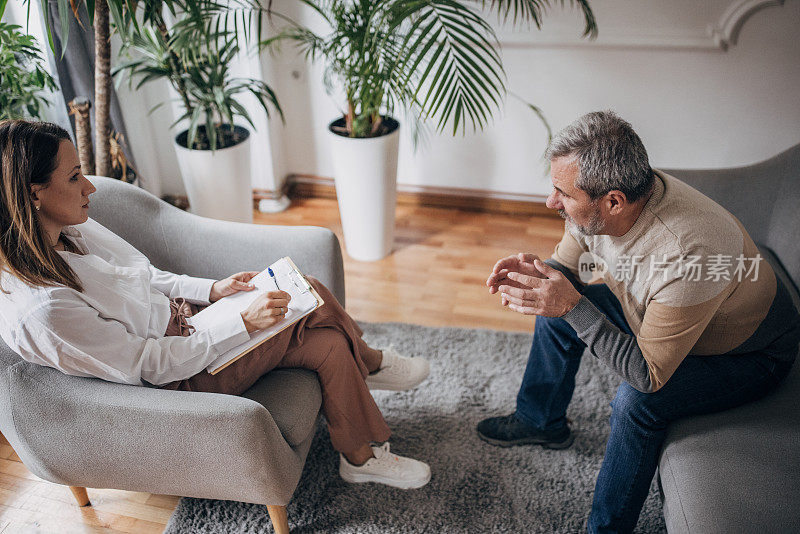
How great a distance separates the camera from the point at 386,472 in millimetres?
1605

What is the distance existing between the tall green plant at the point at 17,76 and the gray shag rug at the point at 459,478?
51.7 inches

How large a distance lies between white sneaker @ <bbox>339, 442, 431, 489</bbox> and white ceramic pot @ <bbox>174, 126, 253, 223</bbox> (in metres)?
1.30

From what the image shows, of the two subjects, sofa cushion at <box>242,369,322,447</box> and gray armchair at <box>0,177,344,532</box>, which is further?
sofa cushion at <box>242,369,322,447</box>

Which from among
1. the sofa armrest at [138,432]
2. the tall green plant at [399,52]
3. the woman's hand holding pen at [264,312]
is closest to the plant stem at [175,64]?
the tall green plant at [399,52]

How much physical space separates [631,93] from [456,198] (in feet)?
3.00

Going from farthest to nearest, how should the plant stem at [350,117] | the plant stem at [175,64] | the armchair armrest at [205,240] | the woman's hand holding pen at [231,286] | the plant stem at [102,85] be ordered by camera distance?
1. the plant stem at [350,117]
2. the plant stem at [175,64]
3. the plant stem at [102,85]
4. the armchair armrest at [205,240]
5. the woman's hand holding pen at [231,286]

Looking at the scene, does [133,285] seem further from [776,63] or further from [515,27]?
[776,63]

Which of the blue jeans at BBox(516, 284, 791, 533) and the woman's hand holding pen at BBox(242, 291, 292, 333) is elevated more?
the woman's hand holding pen at BBox(242, 291, 292, 333)

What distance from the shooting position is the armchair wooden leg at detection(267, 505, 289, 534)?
1389 mm

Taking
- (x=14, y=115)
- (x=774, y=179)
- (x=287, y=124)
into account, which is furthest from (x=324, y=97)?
(x=774, y=179)

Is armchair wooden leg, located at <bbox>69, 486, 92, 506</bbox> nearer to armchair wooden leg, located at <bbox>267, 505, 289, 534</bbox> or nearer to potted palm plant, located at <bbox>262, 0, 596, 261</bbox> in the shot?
armchair wooden leg, located at <bbox>267, 505, 289, 534</bbox>

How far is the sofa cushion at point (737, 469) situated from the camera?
1090mm

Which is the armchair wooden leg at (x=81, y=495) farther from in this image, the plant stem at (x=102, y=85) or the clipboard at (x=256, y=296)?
the plant stem at (x=102, y=85)

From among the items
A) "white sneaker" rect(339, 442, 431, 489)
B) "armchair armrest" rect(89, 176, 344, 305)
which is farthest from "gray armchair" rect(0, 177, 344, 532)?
"armchair armrest" rect(89, 176, 344, 305)
